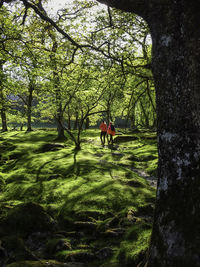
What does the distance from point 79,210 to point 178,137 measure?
5.92m

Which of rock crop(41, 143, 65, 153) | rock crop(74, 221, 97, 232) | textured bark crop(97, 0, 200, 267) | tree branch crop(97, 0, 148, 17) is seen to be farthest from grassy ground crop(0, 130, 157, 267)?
tree branch crop(97, 0, 148, 17)

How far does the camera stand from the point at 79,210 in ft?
27.7

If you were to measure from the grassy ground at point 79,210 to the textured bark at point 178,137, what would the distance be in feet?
5.58

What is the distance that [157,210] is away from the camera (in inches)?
158

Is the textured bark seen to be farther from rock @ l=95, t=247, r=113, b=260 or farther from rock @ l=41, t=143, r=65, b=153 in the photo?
rock @ l=41, t=143, r=65, b=153

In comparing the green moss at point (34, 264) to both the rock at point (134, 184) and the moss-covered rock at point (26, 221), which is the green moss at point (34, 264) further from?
the rock at point (134, 184)

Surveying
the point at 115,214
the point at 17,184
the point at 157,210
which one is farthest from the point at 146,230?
the point at 17,184

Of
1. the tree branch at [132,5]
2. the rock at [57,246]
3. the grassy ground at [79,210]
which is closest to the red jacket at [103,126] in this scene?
the grassy ground at [79,210]

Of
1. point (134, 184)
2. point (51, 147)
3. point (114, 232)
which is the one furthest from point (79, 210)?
point (51, 147)

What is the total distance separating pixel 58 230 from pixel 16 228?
1.36 meters

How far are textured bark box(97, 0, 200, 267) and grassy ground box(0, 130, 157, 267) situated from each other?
1701 mm

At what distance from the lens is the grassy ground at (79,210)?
5.70 m

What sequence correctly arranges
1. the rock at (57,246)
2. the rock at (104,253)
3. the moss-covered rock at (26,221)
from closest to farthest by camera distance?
the rock at (104,253), the rock at (57,246), the moss-covered rock at (26,221)

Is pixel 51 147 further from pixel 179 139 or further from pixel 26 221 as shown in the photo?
pixel 179 139
